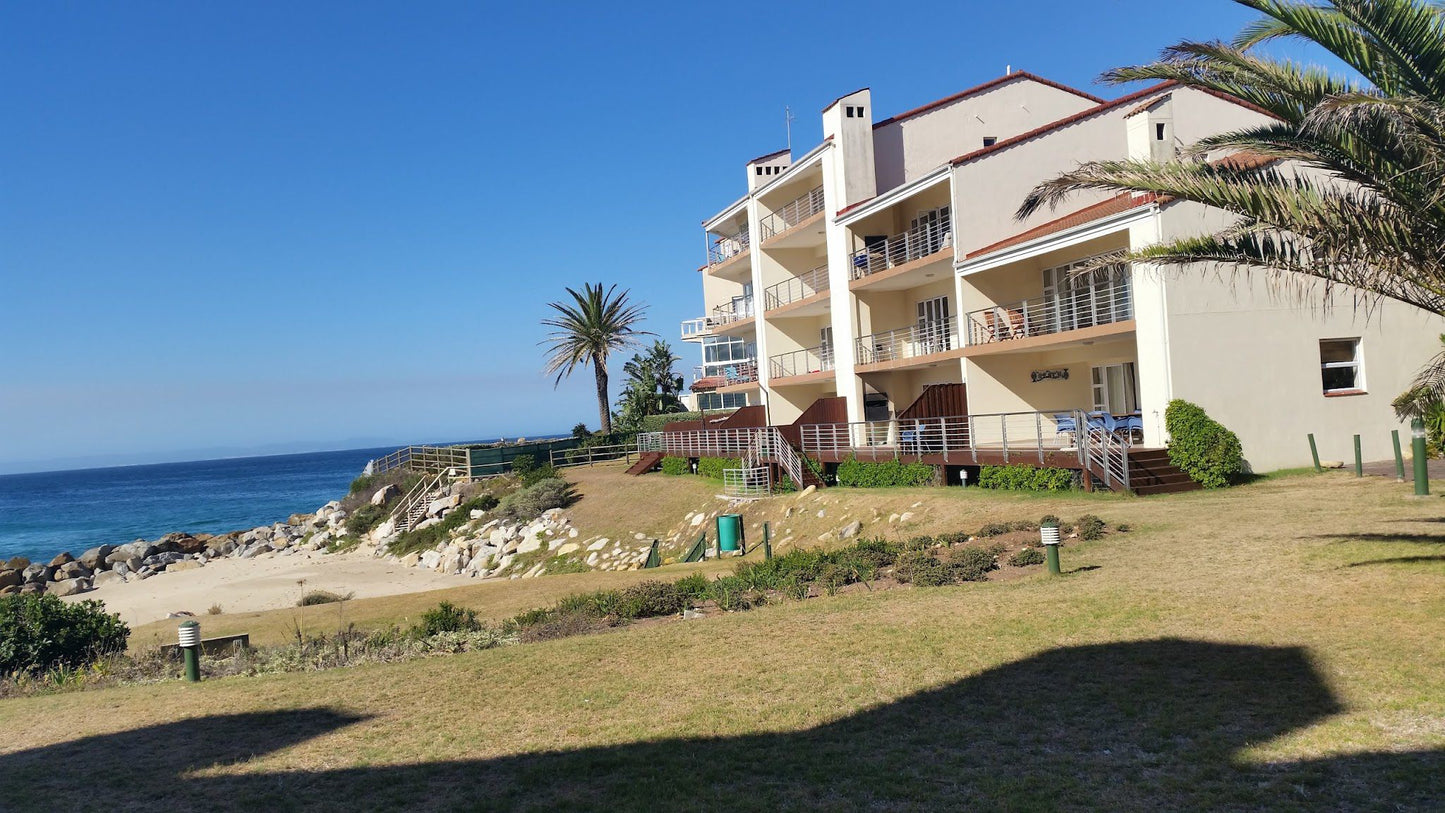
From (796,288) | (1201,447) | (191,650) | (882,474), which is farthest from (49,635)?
(796,288)

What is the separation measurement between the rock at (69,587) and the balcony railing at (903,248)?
117 ft

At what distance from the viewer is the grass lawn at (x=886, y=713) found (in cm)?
646

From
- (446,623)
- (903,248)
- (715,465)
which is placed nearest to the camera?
(446,623)

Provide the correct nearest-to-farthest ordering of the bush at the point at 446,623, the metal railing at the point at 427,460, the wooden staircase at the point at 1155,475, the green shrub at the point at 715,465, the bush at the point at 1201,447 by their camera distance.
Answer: the bush at the point at 446,623
the wooden staircase at the point at 1155,475
the bush at the point at 1201,447
the green shrub at the point at 715,465
the metal railing at the point at 427,460

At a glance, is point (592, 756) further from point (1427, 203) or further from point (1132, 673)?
point (1427, 203)

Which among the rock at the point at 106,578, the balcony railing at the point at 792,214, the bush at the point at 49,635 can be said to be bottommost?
the rock at the point at 106,578

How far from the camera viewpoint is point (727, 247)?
167ft

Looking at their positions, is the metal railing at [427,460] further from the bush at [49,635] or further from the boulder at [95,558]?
the bush at [49,635]

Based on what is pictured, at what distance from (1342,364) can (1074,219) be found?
7483mm

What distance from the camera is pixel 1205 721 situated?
726 cm

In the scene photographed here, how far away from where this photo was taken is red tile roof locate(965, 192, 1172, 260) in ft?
80.7

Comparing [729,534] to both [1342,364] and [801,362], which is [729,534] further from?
[801,362]

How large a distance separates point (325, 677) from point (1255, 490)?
713 inches

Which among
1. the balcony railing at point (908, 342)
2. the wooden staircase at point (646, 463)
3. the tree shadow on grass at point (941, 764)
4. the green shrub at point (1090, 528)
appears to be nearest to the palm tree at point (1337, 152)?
the tree shadow on grass at point (941, 764)
